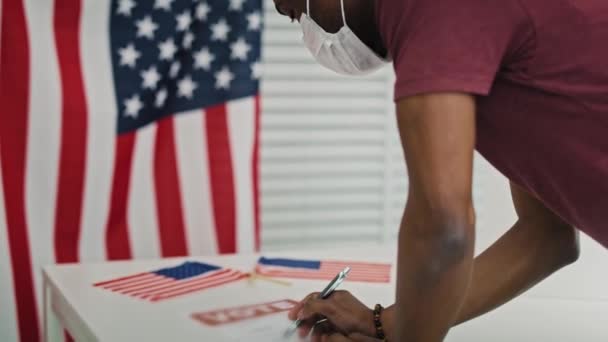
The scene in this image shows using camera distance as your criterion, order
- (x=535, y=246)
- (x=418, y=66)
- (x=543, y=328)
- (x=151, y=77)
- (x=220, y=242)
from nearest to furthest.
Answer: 1. (x=418, y=66)
2. (x=535, y=246)
3. (x=543, y=328)
4. (x=151, y=77)
5. (x=220, y=242)

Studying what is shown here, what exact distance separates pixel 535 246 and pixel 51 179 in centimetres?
139

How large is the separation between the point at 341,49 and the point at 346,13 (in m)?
0.10

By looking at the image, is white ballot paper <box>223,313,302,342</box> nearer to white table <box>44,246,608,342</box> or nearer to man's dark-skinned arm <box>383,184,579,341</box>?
white table <box>44,246,608,342</box>

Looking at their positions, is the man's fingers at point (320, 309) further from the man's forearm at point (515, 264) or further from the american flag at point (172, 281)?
the american flag at point (172, 281)

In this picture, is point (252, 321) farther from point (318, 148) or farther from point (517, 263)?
point (318, 148)

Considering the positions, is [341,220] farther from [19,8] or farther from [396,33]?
[396,33]

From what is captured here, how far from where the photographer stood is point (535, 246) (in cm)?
148

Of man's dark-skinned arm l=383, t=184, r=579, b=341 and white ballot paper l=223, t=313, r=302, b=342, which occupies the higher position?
man's dark-skinned arm l=383, t=184, r=579, b=341

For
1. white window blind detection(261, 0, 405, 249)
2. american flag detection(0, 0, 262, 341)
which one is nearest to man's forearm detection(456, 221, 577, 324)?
american flag detection(0, 0, 262, 341)

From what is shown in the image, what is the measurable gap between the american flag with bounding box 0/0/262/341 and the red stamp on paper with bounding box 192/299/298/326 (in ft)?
3.15

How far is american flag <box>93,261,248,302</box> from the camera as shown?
5.69 feet

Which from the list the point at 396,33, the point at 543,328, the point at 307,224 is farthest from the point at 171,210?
the point at 396,33

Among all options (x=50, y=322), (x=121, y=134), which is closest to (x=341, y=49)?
(x=50, y=322)

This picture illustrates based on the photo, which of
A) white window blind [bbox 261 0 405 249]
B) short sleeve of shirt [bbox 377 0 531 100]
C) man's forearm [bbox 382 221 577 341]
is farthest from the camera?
white window blind [bbox 261 0 405 249]
